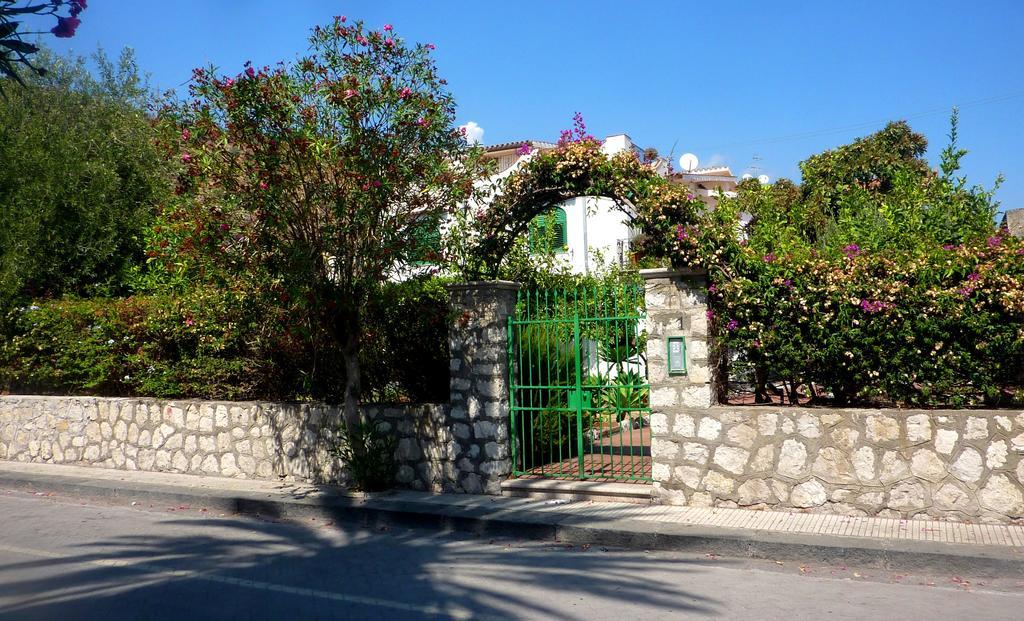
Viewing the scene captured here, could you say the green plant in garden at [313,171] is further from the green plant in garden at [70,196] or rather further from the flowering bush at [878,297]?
the green plant in garden at [70,196]

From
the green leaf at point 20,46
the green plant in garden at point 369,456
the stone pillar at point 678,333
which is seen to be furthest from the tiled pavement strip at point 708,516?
the green leaf at point 20,46

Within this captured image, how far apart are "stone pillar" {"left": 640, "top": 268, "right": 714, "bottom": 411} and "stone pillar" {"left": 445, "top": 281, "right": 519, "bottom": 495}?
178 cm

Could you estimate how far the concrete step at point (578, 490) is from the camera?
29.6 ft

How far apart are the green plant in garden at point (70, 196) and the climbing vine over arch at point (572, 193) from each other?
26.7ft

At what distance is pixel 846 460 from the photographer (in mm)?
7867

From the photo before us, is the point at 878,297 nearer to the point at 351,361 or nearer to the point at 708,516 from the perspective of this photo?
the point at 708,516

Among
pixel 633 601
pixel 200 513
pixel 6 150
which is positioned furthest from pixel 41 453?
pixel 633 601

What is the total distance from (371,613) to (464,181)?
495 cm

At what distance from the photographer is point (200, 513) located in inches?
400

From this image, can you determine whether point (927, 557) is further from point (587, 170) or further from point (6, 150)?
point (6, 150)

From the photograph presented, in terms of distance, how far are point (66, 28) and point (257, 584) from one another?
14.2ft

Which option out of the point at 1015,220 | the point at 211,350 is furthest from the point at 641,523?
the point at 1015,220

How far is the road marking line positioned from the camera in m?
5.98

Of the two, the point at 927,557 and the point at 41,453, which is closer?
the point at 927,557
